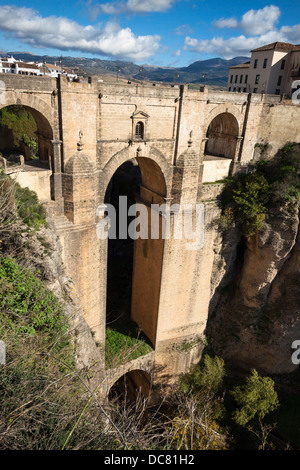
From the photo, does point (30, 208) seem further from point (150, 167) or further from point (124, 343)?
point (124, 343)

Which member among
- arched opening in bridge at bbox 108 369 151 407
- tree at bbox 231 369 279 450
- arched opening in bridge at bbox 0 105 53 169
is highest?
arched opening in bridge at bbox 0 105 53 169

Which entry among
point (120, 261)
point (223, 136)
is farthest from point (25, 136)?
point (223, 136)

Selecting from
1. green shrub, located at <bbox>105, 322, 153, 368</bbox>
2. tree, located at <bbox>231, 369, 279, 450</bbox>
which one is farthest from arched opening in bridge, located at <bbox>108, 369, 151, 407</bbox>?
tree, located at <bbox>231, 369, 279, 450</bbox>

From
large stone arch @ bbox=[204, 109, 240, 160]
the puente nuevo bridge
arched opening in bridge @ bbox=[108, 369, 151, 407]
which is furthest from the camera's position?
arched opening in bridge @ bbox=[108, 369, 151, 407]

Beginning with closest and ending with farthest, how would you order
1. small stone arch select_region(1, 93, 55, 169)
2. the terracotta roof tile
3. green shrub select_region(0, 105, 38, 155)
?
small stone arch select_region(1, 93, 55, 169), green shrub select_region(0, 105, 38, 155), the terracotta roof tile

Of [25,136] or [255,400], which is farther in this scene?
[25,136]

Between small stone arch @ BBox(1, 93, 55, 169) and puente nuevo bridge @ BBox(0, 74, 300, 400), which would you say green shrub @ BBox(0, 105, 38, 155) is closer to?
small stone arch @ BBox(1, 93, 55, 169)
